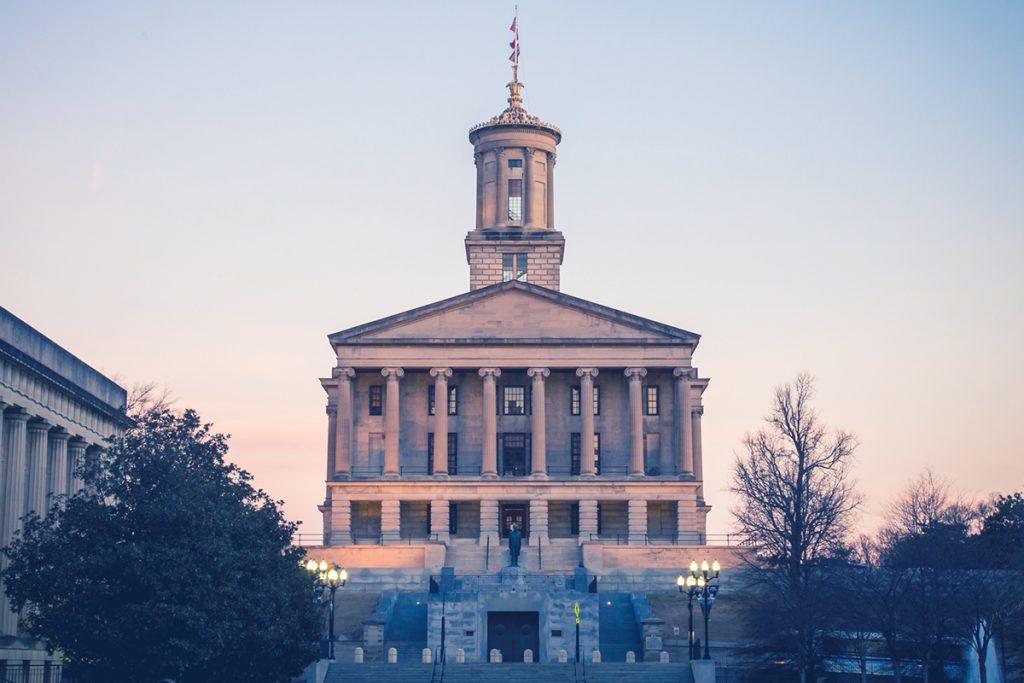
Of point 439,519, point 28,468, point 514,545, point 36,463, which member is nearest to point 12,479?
point 28,468

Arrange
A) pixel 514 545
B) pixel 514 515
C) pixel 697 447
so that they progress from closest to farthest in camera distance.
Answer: pixel 514 545
pixel 514 515
pixel 697 447

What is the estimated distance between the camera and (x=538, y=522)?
8594 cm

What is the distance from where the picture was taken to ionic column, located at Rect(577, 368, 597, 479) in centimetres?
8750

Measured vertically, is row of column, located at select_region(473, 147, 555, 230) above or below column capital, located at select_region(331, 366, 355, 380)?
above

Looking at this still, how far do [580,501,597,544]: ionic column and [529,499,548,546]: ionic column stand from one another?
1.85 meters

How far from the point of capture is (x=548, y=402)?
90.6 meters

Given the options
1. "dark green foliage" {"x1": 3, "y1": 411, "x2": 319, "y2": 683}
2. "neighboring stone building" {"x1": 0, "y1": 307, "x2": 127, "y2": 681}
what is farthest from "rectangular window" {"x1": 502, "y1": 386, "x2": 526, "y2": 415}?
"dark green foliage" {"x1": 3, "y1": 411, "x2": 319, "y2": 683}

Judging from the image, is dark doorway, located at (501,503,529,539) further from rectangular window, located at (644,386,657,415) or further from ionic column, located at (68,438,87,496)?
ionic column, located at (68,438,87,496)

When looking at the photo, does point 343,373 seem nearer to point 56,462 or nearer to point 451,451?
point 451,451

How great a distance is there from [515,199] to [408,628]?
3670cm

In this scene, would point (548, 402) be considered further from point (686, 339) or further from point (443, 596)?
point (443, 596)

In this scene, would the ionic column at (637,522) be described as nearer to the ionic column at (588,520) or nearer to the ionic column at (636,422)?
the ionic column at (636,422)

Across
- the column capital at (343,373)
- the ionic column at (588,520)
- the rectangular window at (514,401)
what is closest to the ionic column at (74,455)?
the column capital at (343,373)

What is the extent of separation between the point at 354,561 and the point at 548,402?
1552cm
